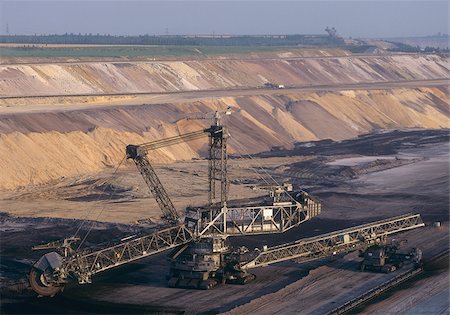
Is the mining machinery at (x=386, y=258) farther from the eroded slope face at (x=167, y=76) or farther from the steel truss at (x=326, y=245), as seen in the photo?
the eroded slope face at (x=167, y=76)

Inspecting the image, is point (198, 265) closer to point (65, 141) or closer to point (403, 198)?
point (403, 198)

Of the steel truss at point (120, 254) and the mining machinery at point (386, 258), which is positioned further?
the mining machinery at point (386, 258)

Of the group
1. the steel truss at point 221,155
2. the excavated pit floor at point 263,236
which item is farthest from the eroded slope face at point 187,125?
the steel truss at point 221,155

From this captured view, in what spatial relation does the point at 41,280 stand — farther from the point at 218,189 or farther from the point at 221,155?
the point at 218,189

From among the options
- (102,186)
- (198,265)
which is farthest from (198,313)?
(102,186)

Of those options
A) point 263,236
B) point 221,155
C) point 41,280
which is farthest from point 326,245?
point 41,280
